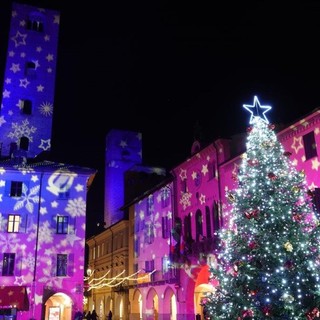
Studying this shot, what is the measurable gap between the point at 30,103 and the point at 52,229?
12891mm

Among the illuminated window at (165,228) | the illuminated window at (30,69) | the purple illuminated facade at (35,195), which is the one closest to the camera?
the purple illuminated facade at (35,195)

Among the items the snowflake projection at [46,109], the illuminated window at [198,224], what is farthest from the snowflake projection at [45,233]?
the illuminated window at [198,224]

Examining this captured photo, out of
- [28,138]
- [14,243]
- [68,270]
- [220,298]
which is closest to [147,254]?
[68,270]

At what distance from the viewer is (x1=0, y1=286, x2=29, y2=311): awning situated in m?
30.3

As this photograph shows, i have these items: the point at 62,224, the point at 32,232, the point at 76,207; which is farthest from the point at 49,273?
the point at 76,207

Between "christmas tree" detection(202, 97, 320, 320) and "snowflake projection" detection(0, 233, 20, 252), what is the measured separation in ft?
71.7

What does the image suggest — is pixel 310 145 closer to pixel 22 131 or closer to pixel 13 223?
pixel 13 223

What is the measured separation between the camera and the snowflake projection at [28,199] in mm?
34469

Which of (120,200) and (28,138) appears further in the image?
(120,200)

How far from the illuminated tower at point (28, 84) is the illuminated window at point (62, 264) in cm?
1056

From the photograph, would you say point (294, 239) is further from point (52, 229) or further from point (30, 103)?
point (30, 103)

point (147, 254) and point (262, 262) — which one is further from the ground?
point (147, 254)

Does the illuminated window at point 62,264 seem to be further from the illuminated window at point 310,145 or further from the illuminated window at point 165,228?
the illuminated window at point 310,145

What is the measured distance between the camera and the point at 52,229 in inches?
1364
